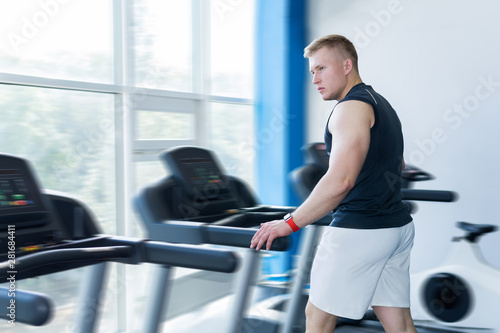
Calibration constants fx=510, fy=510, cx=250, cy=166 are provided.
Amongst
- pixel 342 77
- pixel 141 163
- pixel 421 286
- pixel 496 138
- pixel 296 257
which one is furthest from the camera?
pixel 296 257

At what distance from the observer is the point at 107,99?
2850 mm

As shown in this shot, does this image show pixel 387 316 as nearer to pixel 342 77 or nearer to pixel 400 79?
pixel 342 77

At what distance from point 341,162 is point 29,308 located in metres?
0.94

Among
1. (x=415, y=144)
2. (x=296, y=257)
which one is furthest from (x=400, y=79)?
(x=296, y=257)

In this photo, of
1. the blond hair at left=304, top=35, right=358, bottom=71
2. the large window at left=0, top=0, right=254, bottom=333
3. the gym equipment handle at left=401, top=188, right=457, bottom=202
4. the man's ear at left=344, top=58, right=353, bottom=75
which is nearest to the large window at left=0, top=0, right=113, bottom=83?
the large window at left=0, top=0, right=254, bottom=333

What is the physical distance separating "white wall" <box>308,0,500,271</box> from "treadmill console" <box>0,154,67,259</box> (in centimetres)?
291

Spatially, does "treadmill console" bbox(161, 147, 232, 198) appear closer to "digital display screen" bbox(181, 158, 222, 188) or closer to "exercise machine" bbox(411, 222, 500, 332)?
"digital display screen" bbox(181, 158, 222, 188)

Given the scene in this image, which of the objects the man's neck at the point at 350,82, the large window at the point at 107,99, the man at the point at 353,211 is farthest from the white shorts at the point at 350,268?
the large window at the point at 107,99

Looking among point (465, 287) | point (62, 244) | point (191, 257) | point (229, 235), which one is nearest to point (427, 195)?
point (465, 287)

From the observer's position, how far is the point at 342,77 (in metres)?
1.74

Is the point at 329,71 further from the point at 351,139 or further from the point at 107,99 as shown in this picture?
the point at 107,99

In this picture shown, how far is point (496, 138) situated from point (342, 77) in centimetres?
223

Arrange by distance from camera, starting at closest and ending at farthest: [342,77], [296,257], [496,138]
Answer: [342,77]
[496,138]
[296,257]

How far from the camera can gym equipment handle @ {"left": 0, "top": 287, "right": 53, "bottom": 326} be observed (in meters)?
1.07
